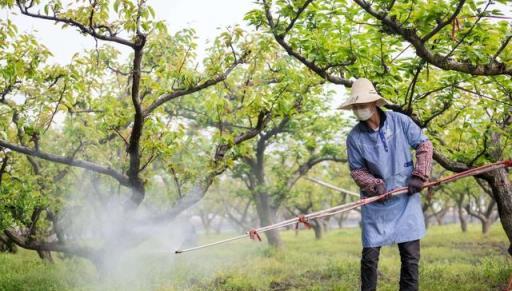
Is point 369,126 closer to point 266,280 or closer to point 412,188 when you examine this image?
point 412,188

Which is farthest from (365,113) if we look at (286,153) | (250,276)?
(286,153)

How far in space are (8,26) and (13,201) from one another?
4390mm

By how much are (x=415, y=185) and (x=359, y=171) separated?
0.62 m

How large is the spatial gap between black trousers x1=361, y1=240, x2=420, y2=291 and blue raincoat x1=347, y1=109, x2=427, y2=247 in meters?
0.09

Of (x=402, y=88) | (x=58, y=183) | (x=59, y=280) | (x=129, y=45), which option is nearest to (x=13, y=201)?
(x=59, y=280)

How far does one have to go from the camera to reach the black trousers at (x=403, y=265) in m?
5.03

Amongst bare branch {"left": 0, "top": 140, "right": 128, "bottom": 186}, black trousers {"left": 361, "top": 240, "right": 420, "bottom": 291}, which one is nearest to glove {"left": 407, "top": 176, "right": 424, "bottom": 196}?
black trousers {"left": 361, "top": 240, "right": 420, "bottom": 291}

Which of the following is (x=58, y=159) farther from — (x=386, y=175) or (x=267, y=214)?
(x=267, y=214)

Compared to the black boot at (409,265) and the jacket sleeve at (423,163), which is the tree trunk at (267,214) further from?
the jacket sleeve at (423,163)

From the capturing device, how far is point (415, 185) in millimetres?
4930

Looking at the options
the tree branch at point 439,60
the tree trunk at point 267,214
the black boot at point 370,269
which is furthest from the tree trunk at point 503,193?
the tree trunk at point 267,214

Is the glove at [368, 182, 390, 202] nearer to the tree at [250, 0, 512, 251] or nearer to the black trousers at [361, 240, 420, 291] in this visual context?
the black trousers at [361, 240, 420, 291]

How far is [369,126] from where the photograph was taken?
5301 mm

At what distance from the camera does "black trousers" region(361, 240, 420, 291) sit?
5031mm
